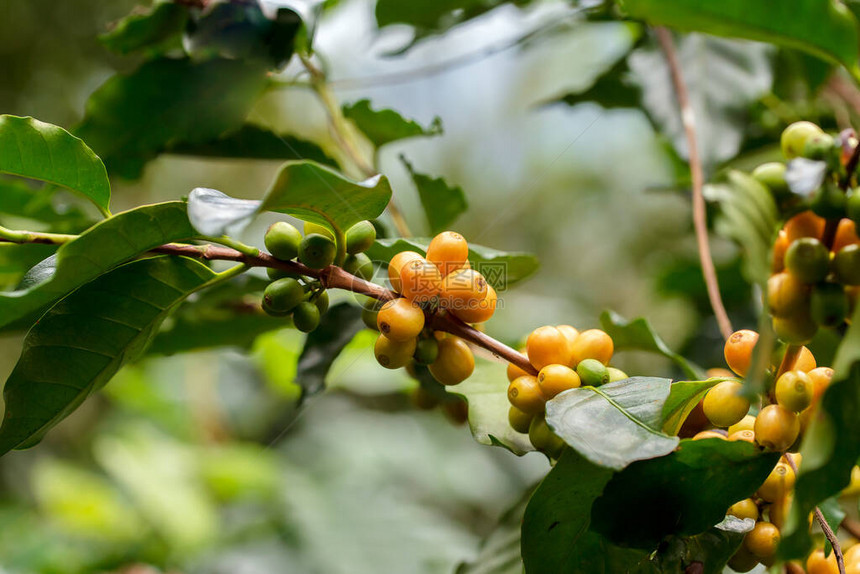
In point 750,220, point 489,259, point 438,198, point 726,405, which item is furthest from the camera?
point 438,198

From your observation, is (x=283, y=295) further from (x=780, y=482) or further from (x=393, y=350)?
(x=780, y=482)

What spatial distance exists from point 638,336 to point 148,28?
682 mm

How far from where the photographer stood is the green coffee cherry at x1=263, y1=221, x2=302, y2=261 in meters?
0.49

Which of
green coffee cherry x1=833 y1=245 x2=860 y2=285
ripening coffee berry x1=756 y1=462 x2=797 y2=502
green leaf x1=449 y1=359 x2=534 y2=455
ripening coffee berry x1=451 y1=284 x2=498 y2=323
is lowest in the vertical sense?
ripening coffee berry x1=756 y1=462 x2=797 y2=502

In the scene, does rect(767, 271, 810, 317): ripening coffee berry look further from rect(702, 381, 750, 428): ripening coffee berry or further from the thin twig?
the thin twig

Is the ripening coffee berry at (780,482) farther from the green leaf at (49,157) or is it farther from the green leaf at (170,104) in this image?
the green leaf at (170,104)

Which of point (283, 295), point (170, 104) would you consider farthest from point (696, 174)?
point (170, 104)

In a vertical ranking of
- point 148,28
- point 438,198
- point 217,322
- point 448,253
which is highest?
point 148,28

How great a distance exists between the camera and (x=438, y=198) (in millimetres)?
769

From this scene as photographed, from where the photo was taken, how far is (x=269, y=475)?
5.44ft

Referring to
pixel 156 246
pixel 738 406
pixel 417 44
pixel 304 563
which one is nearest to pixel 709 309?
pixel 417 44

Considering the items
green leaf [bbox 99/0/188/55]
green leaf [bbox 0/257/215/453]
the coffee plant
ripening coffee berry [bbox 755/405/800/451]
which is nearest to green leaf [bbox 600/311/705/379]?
the coffee plant

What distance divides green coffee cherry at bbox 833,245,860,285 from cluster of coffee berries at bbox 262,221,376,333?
12.7 inches

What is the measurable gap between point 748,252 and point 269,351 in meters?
1.37
